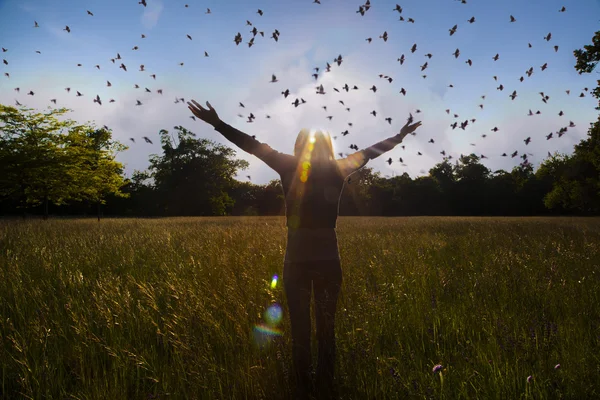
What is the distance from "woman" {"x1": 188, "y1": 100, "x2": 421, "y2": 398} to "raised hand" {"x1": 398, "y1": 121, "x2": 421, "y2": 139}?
0.98 metres

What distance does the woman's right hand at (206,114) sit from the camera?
2711mm

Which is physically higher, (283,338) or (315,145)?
(315,145)

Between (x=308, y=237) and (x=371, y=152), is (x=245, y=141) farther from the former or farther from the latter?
(x=371, y=152)

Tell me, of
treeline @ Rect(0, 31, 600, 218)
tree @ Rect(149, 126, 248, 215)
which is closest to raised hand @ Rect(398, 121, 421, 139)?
treeline @ Rect(0, 31, 600, 218)

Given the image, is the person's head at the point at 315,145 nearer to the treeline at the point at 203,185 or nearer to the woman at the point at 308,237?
the woman at the point at 308,237

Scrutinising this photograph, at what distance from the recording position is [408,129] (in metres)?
3.39

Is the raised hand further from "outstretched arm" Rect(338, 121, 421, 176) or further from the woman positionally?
the woman

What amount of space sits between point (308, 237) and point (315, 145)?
2.39 ft

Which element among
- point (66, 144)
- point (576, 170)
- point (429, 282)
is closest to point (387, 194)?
point (576, 170)

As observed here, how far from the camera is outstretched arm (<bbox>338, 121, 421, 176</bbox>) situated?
2748 mm

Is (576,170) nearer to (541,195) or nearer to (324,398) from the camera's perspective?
(541,195)

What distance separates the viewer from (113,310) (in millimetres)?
3553

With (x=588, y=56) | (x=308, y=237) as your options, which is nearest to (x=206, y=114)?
(x=308, y=237)

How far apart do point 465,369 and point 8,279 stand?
238 inches
